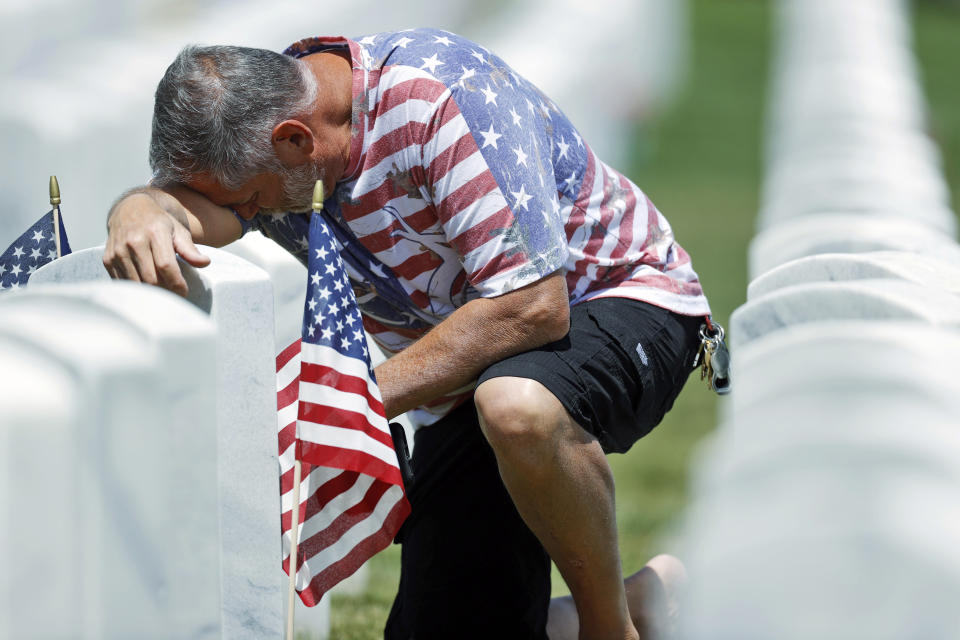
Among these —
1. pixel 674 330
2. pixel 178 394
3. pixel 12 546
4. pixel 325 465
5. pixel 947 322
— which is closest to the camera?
pixel 12 546

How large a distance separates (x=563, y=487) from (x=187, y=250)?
2.80 feet

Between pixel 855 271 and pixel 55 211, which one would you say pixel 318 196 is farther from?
pixel 855 271

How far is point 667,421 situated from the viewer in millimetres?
5461

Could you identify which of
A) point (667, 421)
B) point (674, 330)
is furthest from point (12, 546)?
point (667, 421)

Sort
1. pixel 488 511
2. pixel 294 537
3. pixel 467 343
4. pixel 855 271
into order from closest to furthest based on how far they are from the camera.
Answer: pixel 855 271, pixel 294 537, pixel 467 343, pixel 488 511

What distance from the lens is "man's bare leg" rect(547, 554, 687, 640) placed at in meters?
3.09

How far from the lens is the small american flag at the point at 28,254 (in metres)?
2.71

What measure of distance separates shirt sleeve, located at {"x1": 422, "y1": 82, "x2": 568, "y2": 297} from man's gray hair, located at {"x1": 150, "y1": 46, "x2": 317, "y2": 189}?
0.30m

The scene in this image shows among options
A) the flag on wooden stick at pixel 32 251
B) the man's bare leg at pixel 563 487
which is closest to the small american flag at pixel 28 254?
the flag on wooden stick at pixel 32 251

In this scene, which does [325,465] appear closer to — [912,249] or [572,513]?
[572,513]

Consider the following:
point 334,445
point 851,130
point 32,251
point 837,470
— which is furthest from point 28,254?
point 851,130

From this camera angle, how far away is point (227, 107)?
8.55ft

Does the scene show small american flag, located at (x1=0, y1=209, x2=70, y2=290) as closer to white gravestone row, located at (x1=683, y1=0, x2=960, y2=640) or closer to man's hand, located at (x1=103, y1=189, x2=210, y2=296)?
man's hand, located at (x1=103, y1=189, x2=210, y2=296)

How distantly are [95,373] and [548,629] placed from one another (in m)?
1.80
